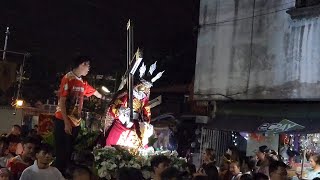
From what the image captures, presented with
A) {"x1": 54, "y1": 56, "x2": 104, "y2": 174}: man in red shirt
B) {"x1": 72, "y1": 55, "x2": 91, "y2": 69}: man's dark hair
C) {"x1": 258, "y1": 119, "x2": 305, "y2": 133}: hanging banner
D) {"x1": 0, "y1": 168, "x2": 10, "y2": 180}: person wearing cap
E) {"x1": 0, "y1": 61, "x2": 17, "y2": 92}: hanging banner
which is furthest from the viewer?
{"x1": 0, "y1": 61, "x2": 17, "y2": 92}: hanging banner

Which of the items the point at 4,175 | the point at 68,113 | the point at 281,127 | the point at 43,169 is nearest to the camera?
the point at 43,169

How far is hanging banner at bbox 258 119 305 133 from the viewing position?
1040cm

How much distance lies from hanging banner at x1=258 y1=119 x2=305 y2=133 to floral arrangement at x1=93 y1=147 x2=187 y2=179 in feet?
11.8

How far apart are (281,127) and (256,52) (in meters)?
2.21

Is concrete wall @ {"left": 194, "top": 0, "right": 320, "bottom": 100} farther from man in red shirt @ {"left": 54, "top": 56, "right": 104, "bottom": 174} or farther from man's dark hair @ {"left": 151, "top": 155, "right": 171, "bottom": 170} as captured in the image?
man in red shirt @ {"left": 54, "top": 56, "right": 104, "bottom": 174}

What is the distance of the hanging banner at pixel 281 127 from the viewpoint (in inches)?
409

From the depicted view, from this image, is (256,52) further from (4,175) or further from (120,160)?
(4,175)

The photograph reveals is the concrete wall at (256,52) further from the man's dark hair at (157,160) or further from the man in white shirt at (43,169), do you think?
the man in white shirt at (43,169)

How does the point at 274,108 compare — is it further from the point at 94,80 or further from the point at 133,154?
the point at 94,80

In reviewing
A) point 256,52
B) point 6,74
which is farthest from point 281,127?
point 6,74

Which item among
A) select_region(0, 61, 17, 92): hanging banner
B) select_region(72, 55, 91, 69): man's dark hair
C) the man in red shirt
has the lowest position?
the man in red shirt

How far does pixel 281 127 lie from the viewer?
10617mm

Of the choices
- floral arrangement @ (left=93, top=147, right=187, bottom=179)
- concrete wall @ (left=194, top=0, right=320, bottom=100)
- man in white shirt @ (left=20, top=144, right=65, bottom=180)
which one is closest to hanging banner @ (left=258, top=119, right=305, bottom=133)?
concrete wall @ (left=194, top=0, right=320, bottom=100)

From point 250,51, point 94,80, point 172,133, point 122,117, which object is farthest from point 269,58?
point 94,80
